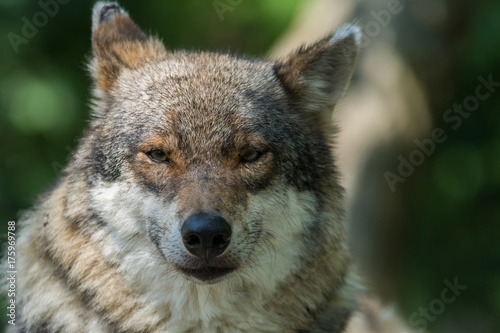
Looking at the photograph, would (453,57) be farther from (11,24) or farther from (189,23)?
(11,24)

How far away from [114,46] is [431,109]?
5463 mm

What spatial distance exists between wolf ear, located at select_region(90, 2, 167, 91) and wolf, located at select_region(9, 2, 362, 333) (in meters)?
0.02

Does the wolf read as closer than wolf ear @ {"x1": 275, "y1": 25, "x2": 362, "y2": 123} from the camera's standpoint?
Yes

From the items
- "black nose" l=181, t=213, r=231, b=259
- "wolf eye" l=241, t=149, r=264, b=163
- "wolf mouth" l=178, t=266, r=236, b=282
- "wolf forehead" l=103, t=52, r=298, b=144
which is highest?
"wolf forehead" l=103, t=52, r=298, b=144

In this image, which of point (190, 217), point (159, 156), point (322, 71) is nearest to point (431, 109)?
point (322, 71)

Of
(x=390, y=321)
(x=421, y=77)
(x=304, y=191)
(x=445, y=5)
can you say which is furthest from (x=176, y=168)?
(x=445, y=5)

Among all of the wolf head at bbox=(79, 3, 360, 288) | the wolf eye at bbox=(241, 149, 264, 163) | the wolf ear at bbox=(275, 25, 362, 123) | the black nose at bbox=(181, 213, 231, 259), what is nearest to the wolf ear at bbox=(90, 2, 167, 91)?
the wolf head at bbox=(79, 3, 360, 288)

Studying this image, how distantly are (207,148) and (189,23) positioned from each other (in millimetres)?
7497

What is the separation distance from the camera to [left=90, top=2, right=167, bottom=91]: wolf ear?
15.5 ft

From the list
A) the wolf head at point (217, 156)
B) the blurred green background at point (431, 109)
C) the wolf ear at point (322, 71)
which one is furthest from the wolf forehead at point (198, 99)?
the blurred green background at point (431, 109)

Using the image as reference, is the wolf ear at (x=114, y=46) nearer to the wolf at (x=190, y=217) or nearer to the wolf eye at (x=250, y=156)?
the wolf at (x=190, y=217)

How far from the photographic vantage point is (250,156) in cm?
422

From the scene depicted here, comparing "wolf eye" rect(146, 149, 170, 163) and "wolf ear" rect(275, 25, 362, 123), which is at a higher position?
"wolf ear" rect(275, 25, 362, 123)

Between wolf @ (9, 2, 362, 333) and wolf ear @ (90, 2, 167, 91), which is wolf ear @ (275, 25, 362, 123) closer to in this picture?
wolf @ (9, 2, 362, 333)
